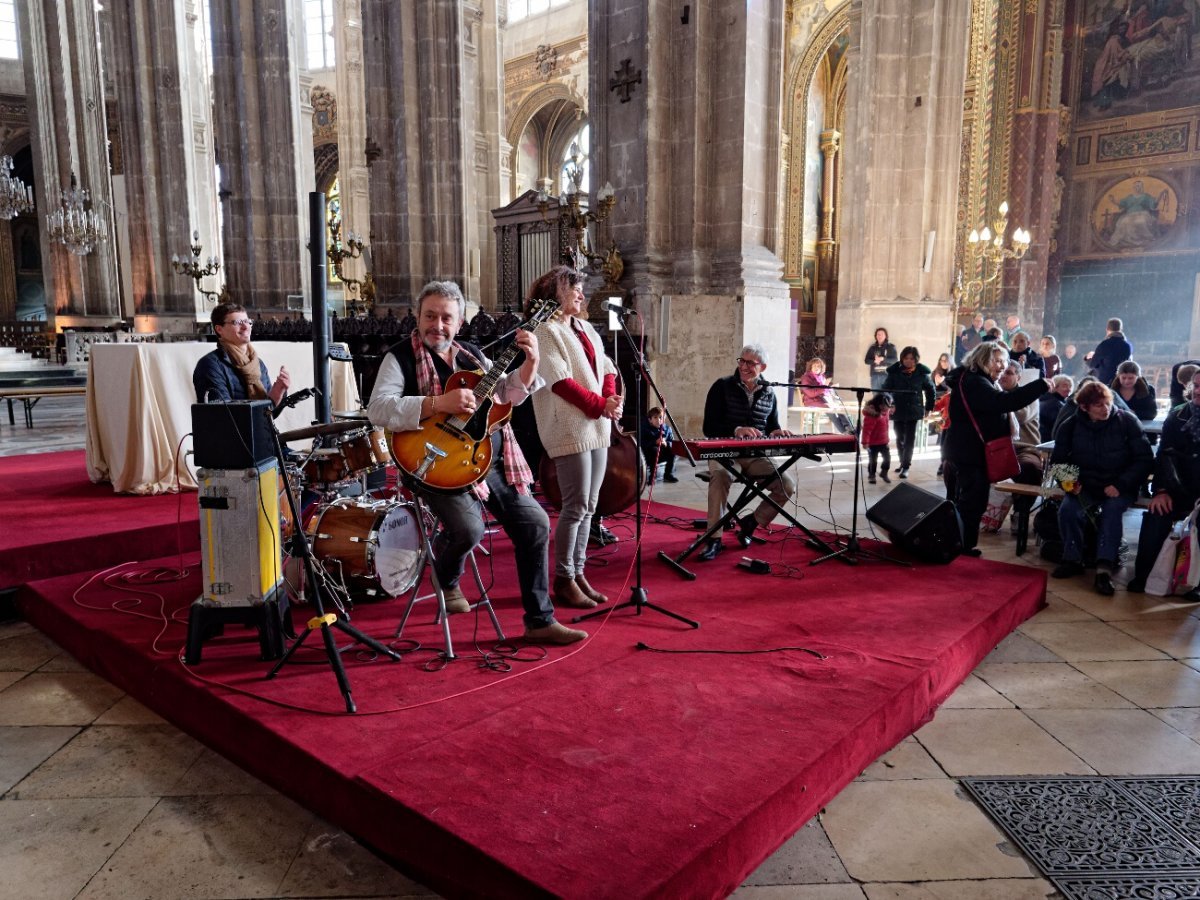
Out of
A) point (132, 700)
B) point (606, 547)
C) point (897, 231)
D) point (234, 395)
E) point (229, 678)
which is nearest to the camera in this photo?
point (229, 678)

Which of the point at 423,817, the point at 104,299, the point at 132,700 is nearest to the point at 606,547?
the point at 132,700

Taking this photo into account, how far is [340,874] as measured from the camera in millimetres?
2354

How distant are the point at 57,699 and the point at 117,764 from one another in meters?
0.84

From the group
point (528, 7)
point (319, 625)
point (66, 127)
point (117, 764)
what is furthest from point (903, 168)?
point (66, 127)

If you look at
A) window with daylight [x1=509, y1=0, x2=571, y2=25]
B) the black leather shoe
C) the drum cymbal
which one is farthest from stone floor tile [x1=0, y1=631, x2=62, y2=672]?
window with daylight [x1=509, y1=0, x2=571, y2=25]

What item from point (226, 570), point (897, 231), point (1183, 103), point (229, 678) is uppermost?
point (1183, 103)

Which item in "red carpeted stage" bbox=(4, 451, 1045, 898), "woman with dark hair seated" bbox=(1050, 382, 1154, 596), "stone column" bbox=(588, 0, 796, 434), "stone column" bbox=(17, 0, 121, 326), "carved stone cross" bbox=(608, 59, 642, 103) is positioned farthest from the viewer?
"stone column" bbox=(17, 0, 121, 326)

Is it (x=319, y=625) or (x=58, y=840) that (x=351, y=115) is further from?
(x=58, y=840)

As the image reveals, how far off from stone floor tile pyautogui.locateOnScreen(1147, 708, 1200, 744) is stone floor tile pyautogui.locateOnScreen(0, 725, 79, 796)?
14.6ft

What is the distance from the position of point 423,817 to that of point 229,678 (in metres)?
1.39

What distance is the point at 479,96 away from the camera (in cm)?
1905

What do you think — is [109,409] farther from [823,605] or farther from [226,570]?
[823,605]

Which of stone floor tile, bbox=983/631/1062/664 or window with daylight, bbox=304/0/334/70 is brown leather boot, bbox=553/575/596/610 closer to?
stone floor tile, bbox=983/631/1062/664

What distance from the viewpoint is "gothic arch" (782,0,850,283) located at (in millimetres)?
19812
